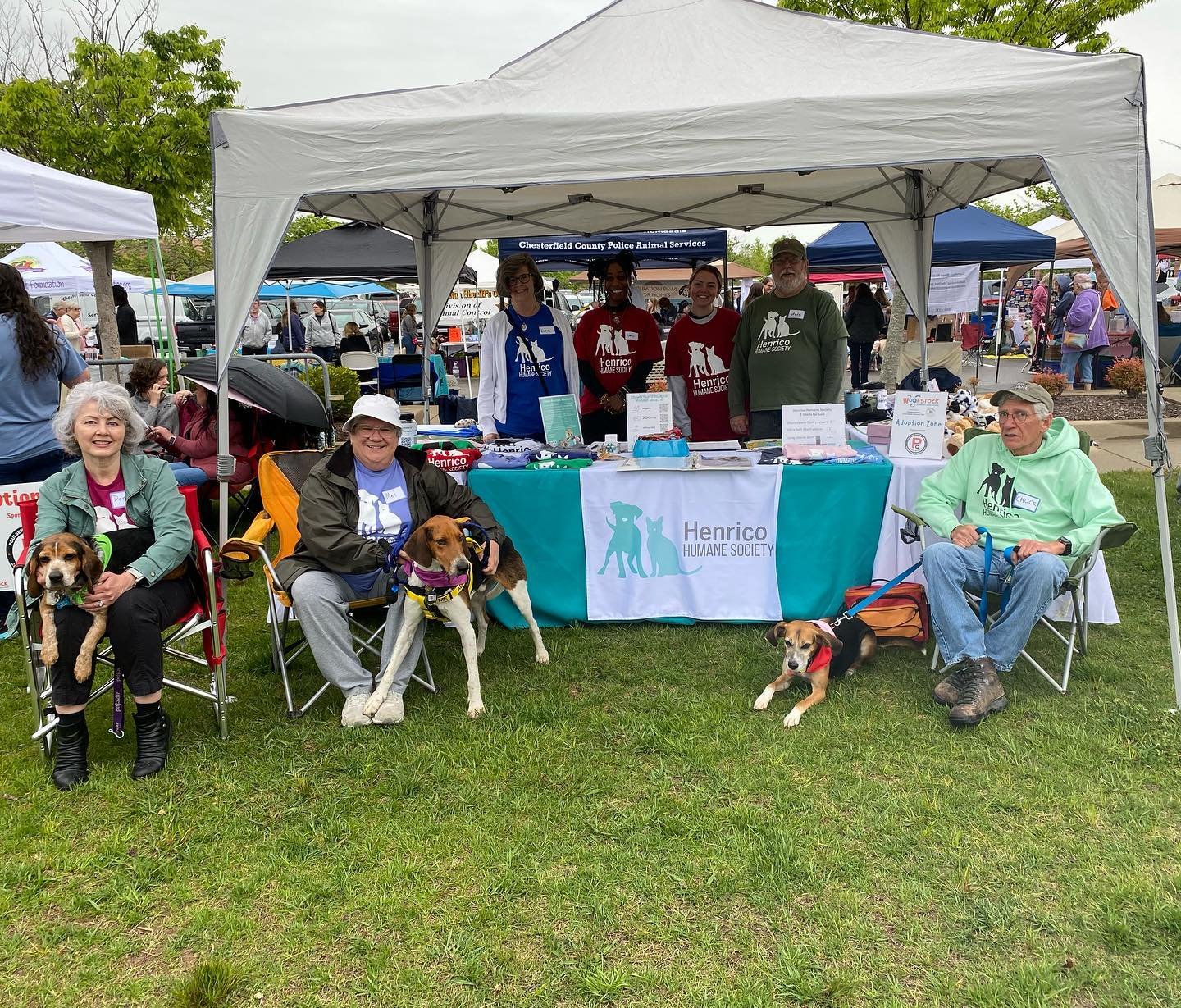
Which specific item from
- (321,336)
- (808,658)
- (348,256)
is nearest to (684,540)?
(808,658)

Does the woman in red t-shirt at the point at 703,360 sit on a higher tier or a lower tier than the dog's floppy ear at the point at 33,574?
higher

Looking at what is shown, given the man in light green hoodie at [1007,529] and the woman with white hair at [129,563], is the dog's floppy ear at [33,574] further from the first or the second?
the man in light green hoodie at [1007,529]

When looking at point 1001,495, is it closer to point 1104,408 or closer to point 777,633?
point 777,633

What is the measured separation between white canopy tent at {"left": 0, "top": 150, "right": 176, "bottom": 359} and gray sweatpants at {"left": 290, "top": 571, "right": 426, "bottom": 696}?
337 centimetres

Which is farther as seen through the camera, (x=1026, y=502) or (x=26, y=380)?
(x=26, y=380)

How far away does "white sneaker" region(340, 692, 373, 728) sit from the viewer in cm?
348

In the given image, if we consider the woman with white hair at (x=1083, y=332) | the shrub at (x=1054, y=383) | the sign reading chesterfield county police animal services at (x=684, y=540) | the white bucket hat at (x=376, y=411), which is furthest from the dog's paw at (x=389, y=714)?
the woman with white hair at (x=1083, y=332)

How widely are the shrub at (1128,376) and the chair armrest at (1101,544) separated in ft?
34.6

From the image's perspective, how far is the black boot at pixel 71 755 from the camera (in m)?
3.10

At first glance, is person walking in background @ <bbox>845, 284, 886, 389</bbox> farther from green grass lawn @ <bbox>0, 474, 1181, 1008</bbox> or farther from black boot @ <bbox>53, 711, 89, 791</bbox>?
black boot @ <bbox>53, 711, 89, 791</bbox>

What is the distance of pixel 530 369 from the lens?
204 inches

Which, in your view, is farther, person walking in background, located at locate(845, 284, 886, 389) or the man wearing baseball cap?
person walking in background, located at locate(845, 284, 886, 389)

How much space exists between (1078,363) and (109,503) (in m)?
13.8

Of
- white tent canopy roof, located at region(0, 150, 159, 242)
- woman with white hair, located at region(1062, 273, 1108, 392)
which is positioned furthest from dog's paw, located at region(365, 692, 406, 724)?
woman with white hair, located at region(1062, 273, 1108, 392)
